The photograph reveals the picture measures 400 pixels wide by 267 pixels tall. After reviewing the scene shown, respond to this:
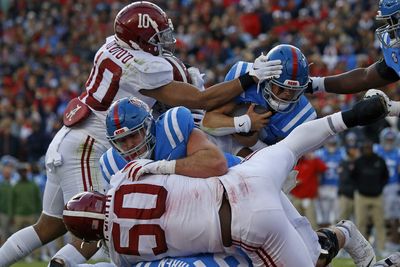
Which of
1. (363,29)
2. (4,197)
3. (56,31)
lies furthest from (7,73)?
(363,29)

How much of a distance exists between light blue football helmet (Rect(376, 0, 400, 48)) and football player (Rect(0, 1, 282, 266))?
0.75 m

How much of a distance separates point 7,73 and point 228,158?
13.9 metres

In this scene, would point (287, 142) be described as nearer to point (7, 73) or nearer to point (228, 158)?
point (228, 158)

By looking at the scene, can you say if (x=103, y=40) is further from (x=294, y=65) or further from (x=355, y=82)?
(x=294, y=65)

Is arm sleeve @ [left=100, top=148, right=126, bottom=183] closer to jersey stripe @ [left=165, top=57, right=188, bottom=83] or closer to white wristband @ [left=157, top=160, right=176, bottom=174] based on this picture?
white wristband @ [left=157, top=160, right=176, bottom=174]

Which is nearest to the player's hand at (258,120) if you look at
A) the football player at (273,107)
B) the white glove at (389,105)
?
the football player at (273,107)

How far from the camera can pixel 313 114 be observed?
246 inches

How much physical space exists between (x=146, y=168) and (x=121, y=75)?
48.5 inches

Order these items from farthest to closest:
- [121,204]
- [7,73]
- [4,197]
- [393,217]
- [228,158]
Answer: [7,73], [4,197], [393,217], [228,158], [121,204]

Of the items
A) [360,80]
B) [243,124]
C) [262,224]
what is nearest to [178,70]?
[243,124]

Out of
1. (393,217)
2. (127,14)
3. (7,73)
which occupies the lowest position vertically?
(393,217)

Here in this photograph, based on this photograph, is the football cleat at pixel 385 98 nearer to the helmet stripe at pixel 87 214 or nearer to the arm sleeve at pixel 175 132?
the arm sleeve at pixel 175 132

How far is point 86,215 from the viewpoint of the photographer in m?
4.94

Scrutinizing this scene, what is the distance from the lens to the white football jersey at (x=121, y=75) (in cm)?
600
